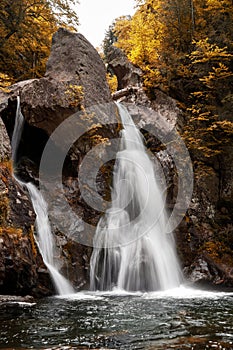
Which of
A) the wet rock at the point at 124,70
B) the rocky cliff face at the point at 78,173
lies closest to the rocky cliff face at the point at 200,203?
the rocky cliff face at the point at 78,173

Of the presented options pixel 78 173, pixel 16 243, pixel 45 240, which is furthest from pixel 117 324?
pixel 78 173

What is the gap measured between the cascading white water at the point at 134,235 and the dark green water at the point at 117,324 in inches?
68.9

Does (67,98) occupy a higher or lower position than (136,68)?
lower

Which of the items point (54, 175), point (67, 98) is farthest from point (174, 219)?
point (67, 98)

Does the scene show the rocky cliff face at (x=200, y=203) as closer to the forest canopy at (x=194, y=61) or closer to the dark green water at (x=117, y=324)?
the forest canopy at (x=194, y=61)

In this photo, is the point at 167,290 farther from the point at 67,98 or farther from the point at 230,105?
the point at 230,105

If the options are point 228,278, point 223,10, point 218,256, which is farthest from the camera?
point 223,10

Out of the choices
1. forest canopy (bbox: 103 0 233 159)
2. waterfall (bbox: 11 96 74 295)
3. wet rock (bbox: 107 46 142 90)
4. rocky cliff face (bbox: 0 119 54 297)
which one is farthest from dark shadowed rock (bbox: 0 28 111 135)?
forest canopy (bbox: 103 0 233 159)

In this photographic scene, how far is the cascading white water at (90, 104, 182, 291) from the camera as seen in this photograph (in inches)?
336

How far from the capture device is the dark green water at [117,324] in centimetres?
364

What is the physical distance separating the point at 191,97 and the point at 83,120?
17.4ft

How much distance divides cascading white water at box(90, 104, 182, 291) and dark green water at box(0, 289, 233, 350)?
1749 millimetres

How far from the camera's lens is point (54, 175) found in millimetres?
9516

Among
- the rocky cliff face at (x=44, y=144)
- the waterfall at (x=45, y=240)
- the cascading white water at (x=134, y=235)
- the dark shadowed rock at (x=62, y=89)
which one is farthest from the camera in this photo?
the dark shadowed rock at (x=62, y=89)
